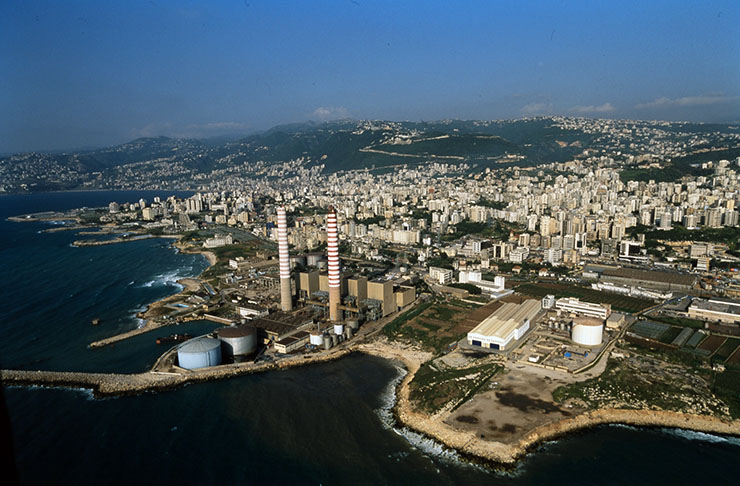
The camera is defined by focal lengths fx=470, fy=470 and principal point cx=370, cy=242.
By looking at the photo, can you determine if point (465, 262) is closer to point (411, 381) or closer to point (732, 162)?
point (411, 381)

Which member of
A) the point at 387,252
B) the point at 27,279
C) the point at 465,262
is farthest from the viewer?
the point at 387,252

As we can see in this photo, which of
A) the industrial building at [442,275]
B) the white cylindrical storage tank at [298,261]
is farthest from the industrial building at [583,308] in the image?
the white cylindrical storage tank at [298,261]

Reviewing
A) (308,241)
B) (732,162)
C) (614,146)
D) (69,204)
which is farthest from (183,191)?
(732,162)

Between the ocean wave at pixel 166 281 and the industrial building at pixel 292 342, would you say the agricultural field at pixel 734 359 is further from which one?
the ocean wave at pixel 166 281

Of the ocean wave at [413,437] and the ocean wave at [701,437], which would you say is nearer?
the ocean wave at [413,437]

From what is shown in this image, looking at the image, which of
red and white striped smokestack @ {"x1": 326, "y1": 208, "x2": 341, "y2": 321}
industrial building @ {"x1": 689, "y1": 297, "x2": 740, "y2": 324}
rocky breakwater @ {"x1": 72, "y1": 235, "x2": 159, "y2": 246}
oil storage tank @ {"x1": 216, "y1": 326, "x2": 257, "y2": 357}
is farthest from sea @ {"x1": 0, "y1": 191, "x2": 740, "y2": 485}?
rocky breakwater @ {"x1": 72, "y1": 235, "x2": 159, "y2": 246}
